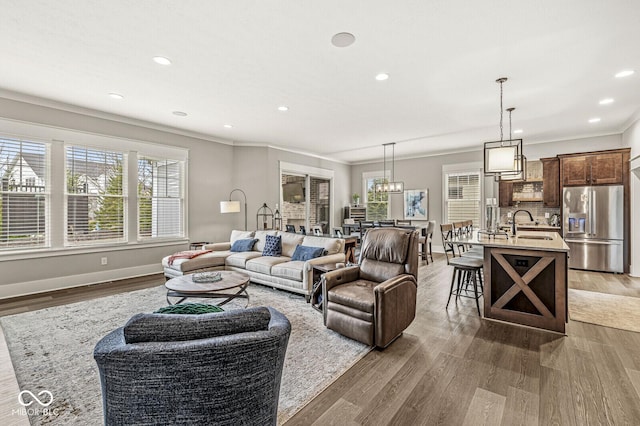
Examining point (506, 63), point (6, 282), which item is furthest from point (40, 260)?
point (506, 63)

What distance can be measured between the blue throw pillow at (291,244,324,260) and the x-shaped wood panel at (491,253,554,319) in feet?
7.64

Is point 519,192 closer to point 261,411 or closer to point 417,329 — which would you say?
point 417,329

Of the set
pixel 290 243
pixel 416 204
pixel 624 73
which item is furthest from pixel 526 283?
pixel 416 204

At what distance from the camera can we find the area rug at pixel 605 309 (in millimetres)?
Answer: 3359

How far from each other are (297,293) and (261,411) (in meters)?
3.19

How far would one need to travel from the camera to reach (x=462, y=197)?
804 centimetres

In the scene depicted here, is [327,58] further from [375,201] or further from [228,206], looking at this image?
[375,201]

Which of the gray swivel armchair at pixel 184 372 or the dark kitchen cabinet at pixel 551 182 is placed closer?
the gray swivel armchair at pixel 184 372

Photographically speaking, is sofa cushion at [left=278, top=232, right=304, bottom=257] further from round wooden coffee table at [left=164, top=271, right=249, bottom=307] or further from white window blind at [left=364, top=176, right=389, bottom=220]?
white window blind at [left=364, top=176, right=389, bottom=220]

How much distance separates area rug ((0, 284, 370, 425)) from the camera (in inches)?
78.8

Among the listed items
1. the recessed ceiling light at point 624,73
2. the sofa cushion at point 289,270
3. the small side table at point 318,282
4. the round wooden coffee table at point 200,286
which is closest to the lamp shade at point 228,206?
the sofa cushion at point 289,270

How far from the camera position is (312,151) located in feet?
27.5

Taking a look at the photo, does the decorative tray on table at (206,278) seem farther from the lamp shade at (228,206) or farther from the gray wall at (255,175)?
the gray wall at (255,175)

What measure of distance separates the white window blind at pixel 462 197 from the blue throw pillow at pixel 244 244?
5569 mm
